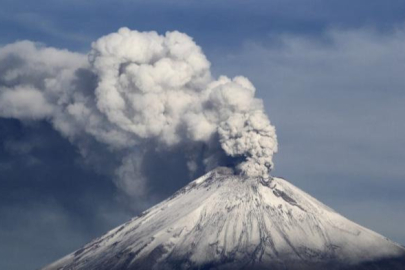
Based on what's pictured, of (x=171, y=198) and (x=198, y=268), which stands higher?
(x=171, y=198)

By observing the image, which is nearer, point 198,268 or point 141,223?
point 198,268

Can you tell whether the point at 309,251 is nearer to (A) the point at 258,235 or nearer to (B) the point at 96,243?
(A) the point at 258,235

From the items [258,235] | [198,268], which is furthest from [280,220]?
[198,268]

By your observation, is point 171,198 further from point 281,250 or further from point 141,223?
point 281,250

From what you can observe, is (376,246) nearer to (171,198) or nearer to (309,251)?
(309,251)

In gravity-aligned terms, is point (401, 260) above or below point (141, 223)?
below

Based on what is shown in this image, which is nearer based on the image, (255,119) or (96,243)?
(255,119)
